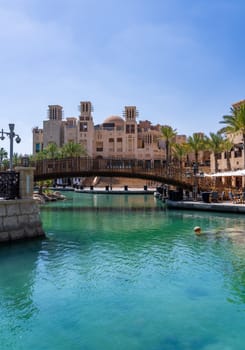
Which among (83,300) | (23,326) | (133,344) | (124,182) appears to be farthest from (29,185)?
(124,182)

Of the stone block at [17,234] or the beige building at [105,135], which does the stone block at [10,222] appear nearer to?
the stone block at [17,234]

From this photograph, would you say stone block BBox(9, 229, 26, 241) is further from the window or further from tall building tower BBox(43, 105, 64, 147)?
tall building tower BBox(43, 105, 64, 147)

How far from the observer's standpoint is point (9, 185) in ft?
53.7

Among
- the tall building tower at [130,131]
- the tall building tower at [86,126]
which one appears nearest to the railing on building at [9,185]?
the tall building tower at [86,126]

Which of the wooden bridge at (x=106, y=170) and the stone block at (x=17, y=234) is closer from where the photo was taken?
the stone block at (x=17, y=234)

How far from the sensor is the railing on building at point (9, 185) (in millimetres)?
16297

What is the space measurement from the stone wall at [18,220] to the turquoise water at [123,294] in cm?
51

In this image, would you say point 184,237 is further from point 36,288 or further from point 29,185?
point 36,288

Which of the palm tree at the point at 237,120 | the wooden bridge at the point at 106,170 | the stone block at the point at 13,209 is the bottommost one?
the stone block at the point at 13,209

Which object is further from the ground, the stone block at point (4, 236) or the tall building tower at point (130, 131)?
the tall building tower at point (130, 131)

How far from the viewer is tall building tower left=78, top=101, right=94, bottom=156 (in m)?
118

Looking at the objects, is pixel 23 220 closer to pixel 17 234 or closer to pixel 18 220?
pixel 18 220

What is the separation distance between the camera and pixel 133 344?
684 cm

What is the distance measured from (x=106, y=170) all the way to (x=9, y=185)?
21.3 metres
